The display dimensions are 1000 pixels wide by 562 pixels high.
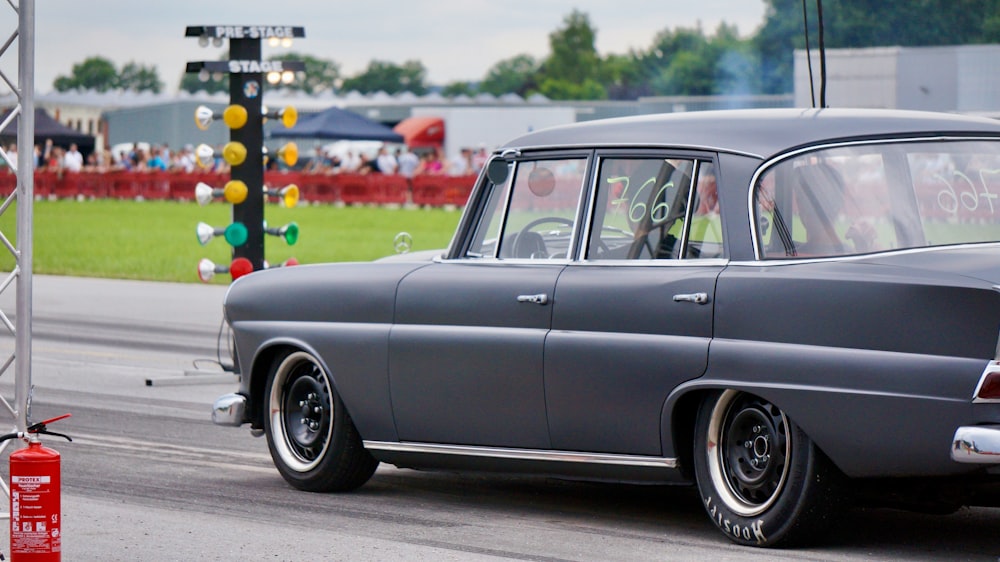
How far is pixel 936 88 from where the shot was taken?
4559 cm

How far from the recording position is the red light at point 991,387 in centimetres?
541

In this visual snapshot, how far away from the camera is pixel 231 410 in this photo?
794 centimetres

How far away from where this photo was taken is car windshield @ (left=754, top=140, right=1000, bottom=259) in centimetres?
611

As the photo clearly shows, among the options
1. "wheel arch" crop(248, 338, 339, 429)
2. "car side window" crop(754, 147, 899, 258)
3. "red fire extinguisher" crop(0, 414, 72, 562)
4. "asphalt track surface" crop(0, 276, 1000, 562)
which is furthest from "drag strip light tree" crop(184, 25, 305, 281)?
"red fire extinguisher" crop(0, 414, 72, 562)

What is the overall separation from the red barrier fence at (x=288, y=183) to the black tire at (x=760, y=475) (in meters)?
34.6

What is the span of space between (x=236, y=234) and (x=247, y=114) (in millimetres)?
917

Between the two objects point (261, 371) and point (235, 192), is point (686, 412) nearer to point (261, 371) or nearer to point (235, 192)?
point (261, 371)

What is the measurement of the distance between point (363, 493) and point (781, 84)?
254ft

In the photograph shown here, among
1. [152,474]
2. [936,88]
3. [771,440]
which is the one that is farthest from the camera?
[936,88]

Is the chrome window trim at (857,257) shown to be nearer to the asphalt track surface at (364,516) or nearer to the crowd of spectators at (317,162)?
the asphalt track surface at (364,516)

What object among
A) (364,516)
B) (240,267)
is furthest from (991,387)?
(240,267)

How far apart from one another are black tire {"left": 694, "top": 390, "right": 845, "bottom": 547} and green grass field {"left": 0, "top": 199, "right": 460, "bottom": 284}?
54.6ft

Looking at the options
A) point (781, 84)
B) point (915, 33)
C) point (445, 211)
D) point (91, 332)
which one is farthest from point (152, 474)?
point (781, 84)

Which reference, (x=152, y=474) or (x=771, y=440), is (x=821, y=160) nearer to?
(x=771, y=440)
